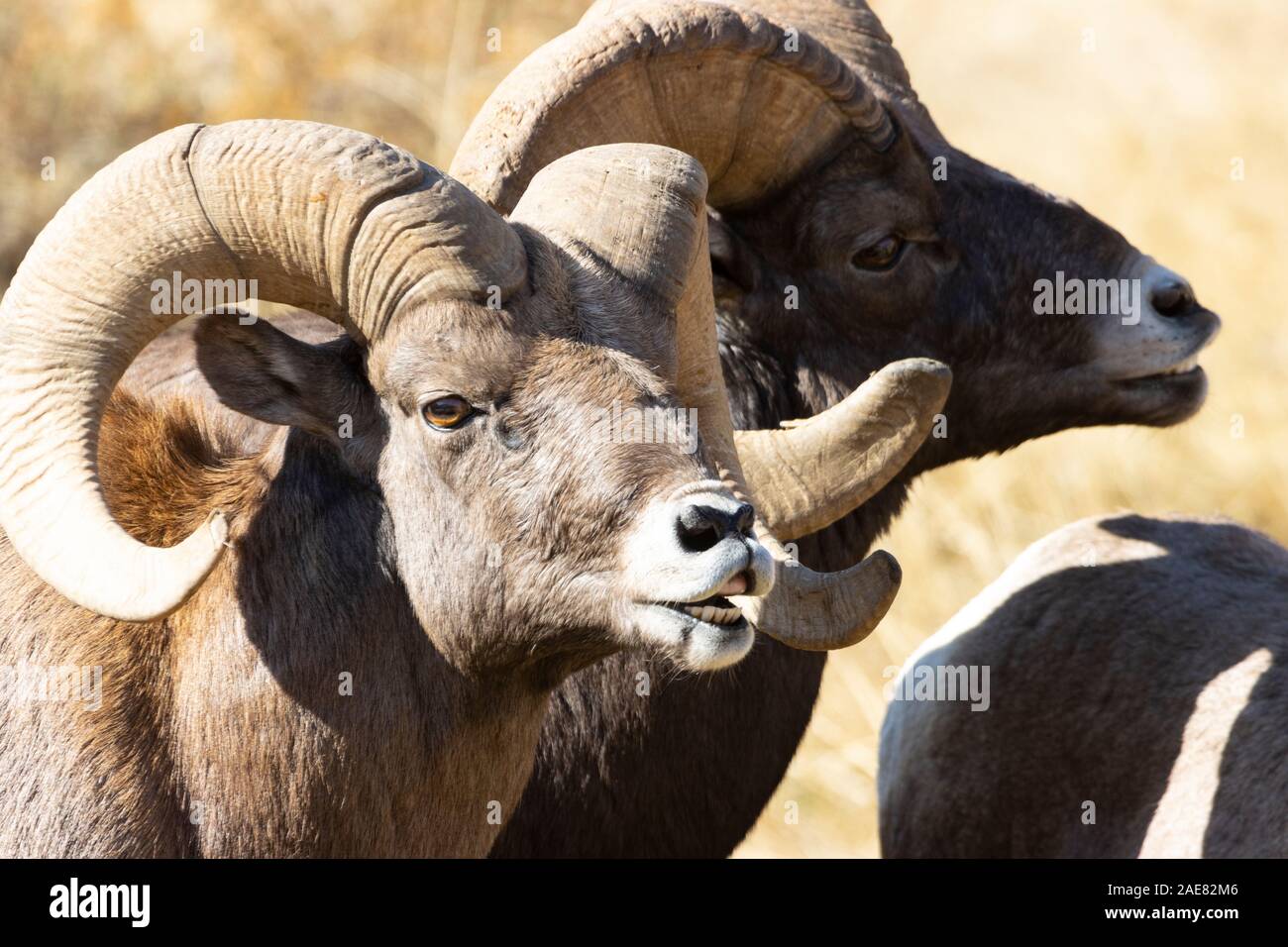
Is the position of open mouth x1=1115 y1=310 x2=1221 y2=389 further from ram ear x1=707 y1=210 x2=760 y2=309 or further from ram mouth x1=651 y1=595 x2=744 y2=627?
ram mouth x1=651 y1=595 x2=744 y2=627

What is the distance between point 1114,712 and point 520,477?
2.72 m

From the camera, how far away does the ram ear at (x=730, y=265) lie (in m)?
6.53

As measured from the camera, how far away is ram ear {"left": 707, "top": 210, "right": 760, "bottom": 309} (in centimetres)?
653

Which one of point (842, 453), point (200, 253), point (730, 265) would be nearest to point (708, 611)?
point (842, 453)

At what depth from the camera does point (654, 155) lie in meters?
5.20

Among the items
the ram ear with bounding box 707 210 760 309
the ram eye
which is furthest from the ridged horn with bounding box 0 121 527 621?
the ram eye

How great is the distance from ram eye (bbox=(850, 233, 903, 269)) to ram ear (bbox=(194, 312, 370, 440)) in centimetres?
241

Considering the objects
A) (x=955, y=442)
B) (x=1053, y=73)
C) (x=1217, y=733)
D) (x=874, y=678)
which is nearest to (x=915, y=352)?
(x=955, y=442)

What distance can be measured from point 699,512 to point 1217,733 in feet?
8.24

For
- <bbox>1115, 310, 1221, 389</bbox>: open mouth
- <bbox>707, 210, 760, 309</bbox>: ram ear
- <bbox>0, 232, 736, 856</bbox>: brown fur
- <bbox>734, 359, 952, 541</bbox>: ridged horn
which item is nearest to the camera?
<bbox>0, 232, 736, 856</bbox>: brown fur

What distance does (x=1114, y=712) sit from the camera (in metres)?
6.26

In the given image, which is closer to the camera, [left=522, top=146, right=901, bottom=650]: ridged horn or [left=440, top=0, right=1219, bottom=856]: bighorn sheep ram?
[left=522, top=146, right=901, bottom=650]: ridged horn

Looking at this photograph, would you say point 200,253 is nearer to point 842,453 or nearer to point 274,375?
point 274,375
